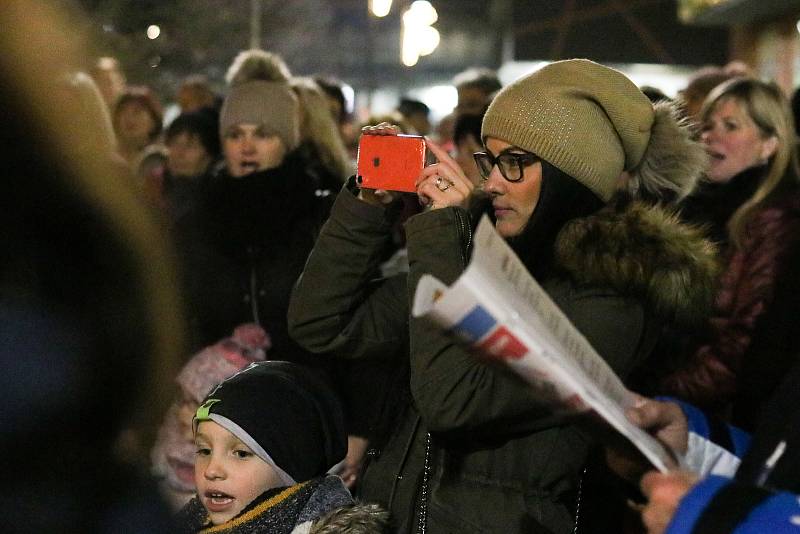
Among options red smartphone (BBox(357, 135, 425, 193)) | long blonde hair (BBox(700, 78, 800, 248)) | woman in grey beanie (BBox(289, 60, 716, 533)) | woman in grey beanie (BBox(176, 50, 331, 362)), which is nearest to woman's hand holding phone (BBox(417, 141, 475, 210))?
woman in grey beanie (BBox(289, 60, 716, 533))

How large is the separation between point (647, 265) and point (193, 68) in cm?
1759

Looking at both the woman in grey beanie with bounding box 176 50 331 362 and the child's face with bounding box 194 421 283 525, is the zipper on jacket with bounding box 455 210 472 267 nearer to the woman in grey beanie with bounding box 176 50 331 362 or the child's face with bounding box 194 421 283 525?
the child's face with bounding box 194 421 283 525

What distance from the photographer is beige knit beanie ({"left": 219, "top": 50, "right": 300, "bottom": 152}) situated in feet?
16.8

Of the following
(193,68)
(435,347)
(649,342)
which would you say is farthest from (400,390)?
(193,68)

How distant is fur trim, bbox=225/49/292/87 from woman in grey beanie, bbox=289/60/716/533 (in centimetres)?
271

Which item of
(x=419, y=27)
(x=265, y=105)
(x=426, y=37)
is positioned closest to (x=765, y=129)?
(x=265, y=105)

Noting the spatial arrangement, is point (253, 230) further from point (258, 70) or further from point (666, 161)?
point (666, 161)

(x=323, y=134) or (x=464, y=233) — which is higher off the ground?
(x=464, y=233)

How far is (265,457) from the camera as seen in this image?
310 centimetres

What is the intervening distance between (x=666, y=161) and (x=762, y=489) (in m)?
1.45

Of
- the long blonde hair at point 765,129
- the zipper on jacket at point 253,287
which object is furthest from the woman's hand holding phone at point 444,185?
the long blonde hair at point 765,129

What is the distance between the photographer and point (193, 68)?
1942 cm

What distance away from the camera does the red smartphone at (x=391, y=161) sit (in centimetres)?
287

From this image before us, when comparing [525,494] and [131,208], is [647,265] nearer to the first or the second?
[525,494]
